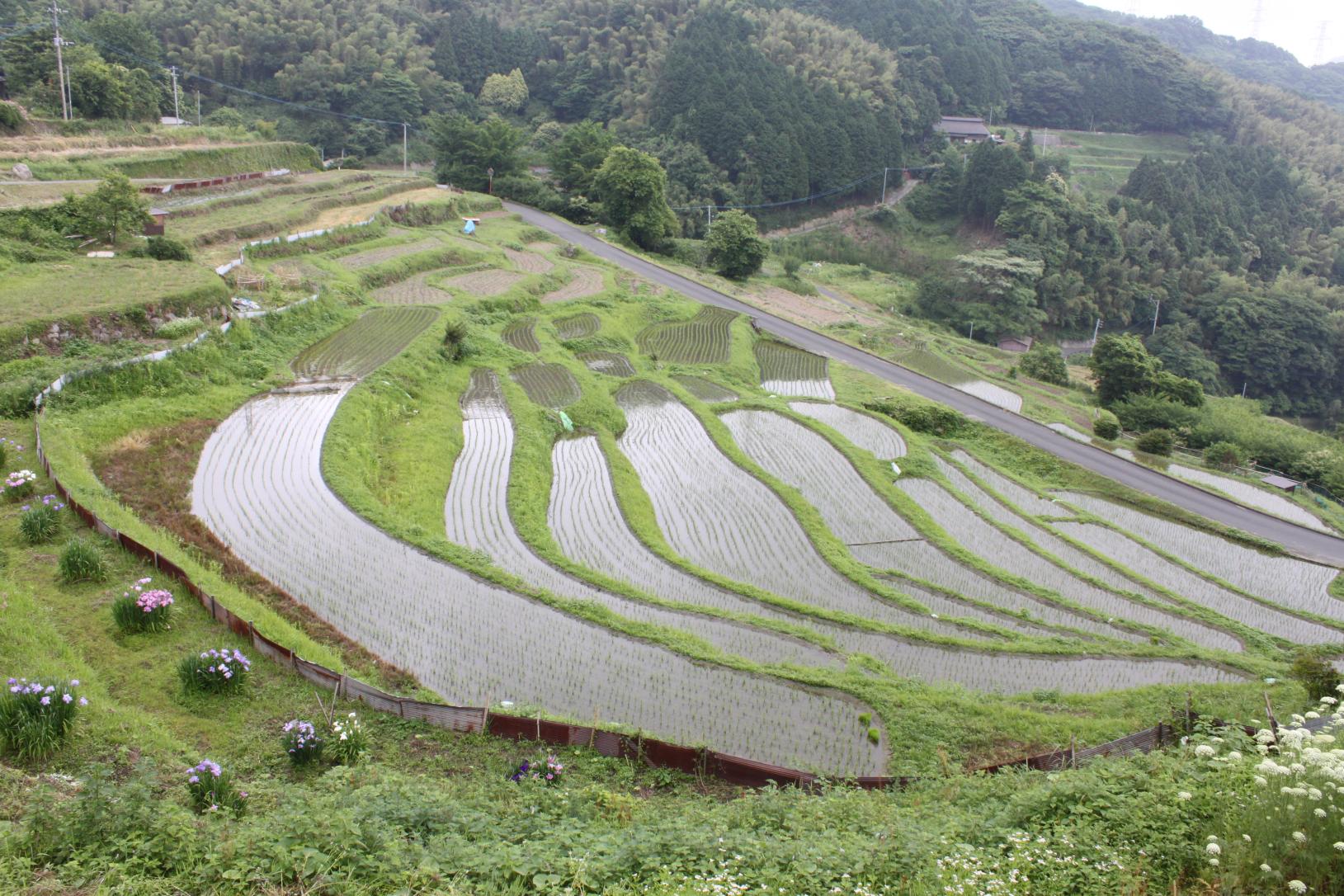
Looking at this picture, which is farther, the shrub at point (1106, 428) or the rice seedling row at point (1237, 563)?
the shrub at point (1106, 428)

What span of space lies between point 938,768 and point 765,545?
8278 mm

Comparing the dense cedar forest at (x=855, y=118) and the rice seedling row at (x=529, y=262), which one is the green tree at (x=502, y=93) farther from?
the rice seedling row at (x=529, y=262)

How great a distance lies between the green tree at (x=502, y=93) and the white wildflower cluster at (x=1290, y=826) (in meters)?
83.4

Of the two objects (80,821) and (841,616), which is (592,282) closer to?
(841,616)

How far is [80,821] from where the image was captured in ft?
24.5

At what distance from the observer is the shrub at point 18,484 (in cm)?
1494

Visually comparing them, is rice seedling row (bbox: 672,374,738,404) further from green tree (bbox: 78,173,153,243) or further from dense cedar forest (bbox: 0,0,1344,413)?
dense cedar forest (bbox: 0,0,1344,413)

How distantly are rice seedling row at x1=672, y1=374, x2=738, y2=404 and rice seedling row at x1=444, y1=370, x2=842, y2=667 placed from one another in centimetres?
726

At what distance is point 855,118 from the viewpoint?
3059 inches

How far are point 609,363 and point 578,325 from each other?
405cm

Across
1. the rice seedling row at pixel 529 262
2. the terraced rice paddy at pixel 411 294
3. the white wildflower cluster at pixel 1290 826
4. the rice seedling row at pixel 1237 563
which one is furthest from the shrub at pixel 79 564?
the rice seedling row at pixel 529 262

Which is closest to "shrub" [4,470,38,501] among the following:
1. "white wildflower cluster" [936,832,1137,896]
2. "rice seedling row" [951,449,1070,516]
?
"white wildflower cluster" [936,832,1137,896]

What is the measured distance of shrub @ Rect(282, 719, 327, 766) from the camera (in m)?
10.1

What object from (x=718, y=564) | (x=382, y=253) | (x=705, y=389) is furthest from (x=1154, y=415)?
(x=382, y=253)
